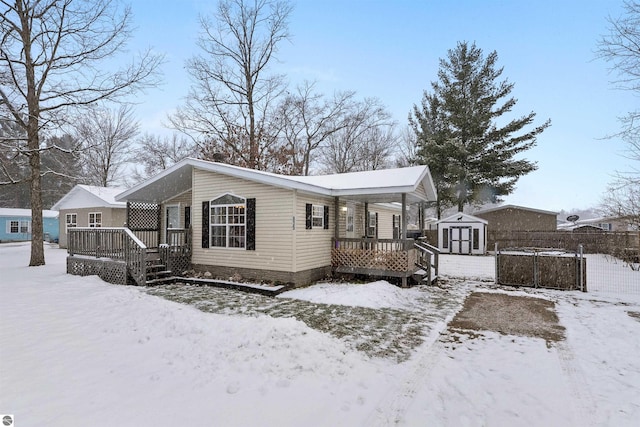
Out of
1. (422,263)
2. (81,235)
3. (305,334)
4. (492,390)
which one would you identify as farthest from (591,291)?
(81,235)

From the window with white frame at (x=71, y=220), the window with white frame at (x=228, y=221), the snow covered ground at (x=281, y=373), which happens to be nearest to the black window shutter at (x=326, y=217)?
the window with white frame at (x=228, y=221)

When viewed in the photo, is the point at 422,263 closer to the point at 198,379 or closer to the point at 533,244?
the point at 198,379

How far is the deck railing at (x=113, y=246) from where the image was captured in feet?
30.4

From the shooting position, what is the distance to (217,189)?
10.5 meters

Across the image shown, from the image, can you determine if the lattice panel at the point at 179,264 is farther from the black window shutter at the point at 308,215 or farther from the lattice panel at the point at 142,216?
the black window shutter at the point at 308,215

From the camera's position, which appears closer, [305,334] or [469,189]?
[305,334]

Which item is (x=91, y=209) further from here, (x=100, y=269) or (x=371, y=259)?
(x=371, y=259)

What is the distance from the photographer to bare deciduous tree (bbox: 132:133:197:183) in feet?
106

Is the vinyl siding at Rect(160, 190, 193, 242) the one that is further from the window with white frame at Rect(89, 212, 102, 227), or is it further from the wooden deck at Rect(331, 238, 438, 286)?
the window with white frame at Rect(89, 212, 102, 227)

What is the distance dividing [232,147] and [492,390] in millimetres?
22331

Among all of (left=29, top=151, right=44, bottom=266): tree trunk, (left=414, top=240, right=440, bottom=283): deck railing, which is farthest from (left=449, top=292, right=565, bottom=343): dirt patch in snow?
(left=29, top=151, right=44, bottom=266): tree trunk

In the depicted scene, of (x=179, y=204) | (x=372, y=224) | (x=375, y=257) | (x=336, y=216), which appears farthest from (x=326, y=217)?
(x=179, y=204)

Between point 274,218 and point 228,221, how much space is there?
1782 millimetres

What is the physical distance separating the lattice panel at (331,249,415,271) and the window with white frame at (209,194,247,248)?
3.10 m
